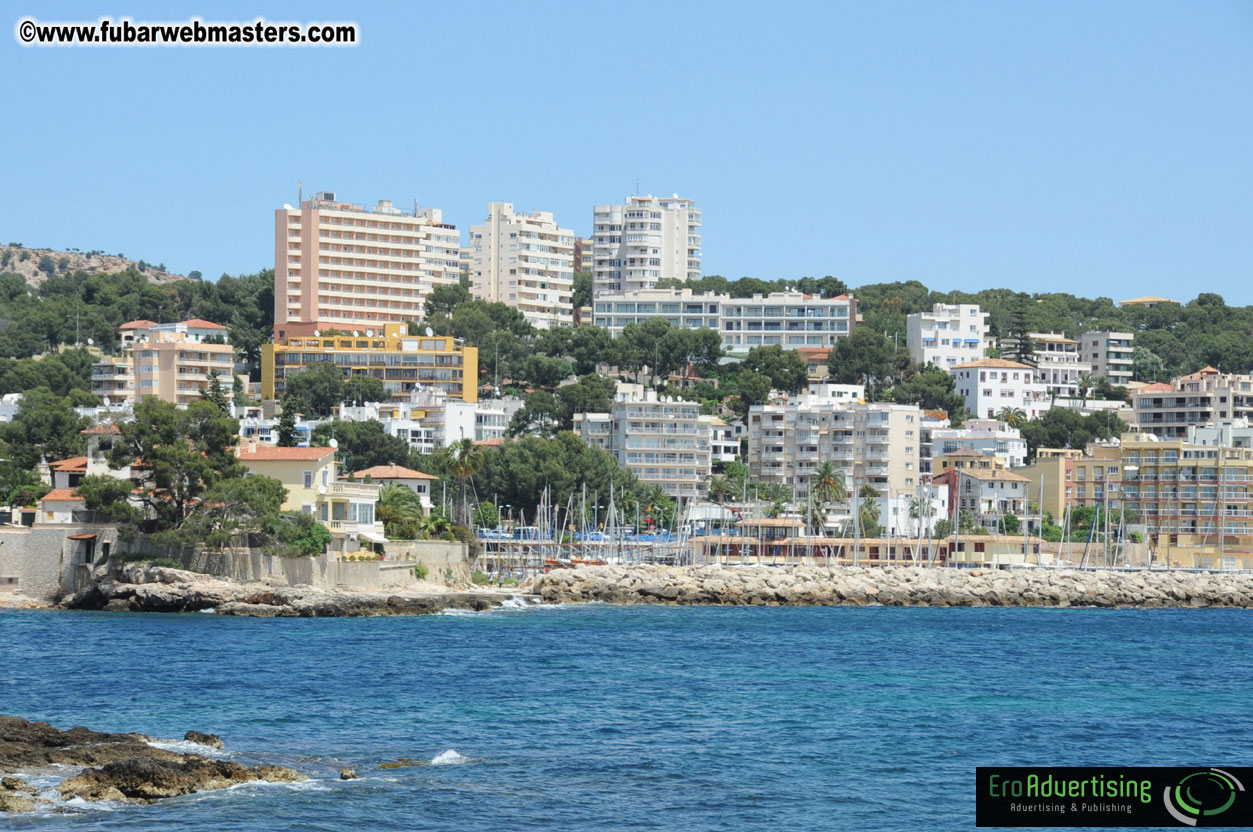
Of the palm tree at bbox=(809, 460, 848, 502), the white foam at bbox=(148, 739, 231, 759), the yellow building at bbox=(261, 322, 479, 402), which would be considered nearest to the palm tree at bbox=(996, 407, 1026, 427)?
the palm tree at bbox=(809, 460, 848, 502)

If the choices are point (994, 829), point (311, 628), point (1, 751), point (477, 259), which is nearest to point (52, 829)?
point (1, 751)

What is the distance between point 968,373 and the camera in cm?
14675

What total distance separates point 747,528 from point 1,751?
257 feet

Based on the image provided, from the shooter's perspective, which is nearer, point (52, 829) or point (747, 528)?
point (52, 829)

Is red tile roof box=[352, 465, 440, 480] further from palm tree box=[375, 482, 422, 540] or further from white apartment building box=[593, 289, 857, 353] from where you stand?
white apartment building box=[593, 289, 857, 353]

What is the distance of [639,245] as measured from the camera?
188375 mm

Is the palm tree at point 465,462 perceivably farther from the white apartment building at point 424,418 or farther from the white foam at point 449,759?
the white foam at point 449,759

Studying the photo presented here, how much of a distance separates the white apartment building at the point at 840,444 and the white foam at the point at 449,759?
93.1 m

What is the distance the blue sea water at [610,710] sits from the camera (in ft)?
95.6

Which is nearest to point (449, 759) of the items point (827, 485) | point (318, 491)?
point (318, 491)

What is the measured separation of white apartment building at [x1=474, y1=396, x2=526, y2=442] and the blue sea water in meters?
58.5

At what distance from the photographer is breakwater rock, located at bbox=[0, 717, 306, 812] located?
28.1m

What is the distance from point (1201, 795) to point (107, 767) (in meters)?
17.0

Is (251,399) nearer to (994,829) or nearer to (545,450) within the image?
(545,450)
